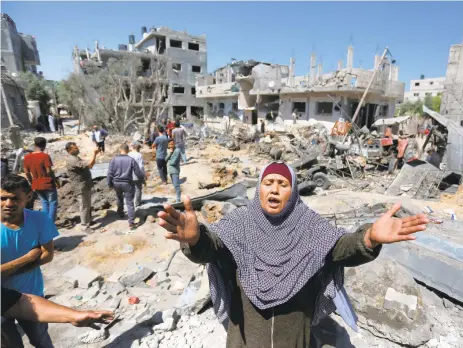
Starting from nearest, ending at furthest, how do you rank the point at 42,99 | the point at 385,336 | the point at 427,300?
the point at 385,336
the point at 427,300
the point at 42,99

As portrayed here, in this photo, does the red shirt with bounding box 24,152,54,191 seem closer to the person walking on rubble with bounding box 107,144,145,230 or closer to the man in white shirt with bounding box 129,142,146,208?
the person walking on rubble with bounding box 107,144,145,230

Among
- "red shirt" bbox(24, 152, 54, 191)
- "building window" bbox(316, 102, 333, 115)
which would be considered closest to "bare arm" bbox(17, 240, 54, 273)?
"red shirt" bbox(24, 152, 54, 191)

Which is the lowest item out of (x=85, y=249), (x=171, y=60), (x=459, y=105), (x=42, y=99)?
(x=85, y=249)

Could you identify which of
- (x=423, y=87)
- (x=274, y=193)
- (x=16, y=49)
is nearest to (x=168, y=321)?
(x=274, y=193)

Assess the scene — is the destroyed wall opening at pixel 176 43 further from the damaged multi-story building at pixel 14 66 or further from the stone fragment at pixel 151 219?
the stone fragment at pixel 151 219

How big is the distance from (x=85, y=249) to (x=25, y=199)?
9.76 ft

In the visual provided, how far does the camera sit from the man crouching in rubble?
1882 millimetres

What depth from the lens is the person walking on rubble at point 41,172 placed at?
Answer: 4195 mm

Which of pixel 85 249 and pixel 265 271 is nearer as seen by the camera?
pixel 265 271

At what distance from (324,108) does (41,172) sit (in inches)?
694

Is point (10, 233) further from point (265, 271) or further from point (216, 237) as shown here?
point (265, 271)

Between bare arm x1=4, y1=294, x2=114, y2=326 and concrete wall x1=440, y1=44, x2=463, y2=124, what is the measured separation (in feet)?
59.8

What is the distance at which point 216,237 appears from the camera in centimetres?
154

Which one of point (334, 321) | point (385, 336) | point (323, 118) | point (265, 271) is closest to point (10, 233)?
point (265, 271)
